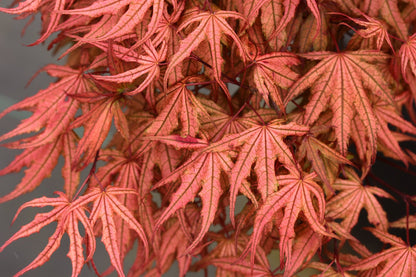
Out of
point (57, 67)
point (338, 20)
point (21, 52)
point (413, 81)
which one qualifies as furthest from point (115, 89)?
point (21, 52)

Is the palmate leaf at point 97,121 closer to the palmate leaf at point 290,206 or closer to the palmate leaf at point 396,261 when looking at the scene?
the palmate leaf at point 290,206

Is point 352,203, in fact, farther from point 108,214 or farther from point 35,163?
point 35,163

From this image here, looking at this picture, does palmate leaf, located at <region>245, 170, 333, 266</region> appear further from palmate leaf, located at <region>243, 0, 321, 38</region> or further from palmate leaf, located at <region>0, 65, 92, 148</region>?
palmate leaf, located at <region>0, 65, 92, 148</region>

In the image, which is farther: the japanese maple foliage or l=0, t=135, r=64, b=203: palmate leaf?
l=0, t=135, r=64, b=203: palmate leaf

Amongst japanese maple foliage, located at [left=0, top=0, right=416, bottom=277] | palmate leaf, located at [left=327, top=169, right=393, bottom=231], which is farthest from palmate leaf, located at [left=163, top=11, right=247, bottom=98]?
palmate leaf, located at [left=327, top=169, right=393, bottom=231]

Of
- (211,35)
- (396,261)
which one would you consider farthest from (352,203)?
(211,35)

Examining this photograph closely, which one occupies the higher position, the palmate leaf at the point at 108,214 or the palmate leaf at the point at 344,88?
the palmate leaf at the point at 344,88

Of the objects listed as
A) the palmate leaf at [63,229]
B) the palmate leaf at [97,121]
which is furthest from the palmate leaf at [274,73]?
the palmate leaf at [63,229]

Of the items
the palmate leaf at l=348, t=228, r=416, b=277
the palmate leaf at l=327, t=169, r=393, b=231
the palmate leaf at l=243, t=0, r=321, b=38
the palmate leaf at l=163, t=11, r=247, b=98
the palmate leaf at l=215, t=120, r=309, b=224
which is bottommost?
the palmate leaf at l=348, t=228, r=416, b=277
